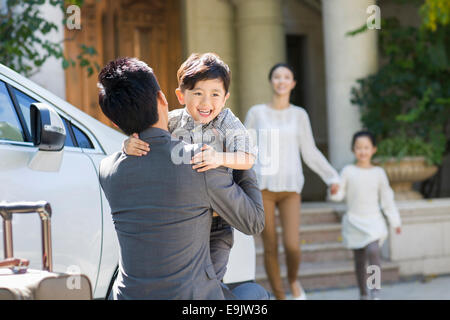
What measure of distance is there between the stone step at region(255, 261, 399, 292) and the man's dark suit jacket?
4.24m

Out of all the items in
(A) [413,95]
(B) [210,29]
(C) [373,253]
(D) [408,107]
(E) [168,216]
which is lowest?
(C) [373,253]

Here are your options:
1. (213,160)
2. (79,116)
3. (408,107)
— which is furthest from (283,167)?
(408,107)

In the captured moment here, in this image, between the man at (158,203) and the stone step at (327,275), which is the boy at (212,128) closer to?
the man at (158,203)

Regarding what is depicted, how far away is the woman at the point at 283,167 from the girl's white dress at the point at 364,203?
1.47 feet

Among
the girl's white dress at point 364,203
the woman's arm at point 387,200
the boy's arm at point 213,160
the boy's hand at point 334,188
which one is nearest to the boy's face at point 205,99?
the boy's arm at point 213,160

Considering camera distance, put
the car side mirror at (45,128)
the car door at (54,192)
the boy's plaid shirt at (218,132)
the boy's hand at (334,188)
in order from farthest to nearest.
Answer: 1. the boy's hand at (334,188)
2. the car door at (54,192)
3. the car side mirror at (45,128)
4. the boy's plaid shirt at (218,132)

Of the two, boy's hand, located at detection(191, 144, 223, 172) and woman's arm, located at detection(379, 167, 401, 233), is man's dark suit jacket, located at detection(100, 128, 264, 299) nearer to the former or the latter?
boy's hand, located at detection(191, 144, 223, 172)

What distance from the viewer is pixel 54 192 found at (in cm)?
285

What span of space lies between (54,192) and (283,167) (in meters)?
2.36

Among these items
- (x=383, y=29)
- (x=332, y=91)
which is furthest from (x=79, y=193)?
(x=383, y=29)

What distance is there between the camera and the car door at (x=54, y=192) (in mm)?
2746

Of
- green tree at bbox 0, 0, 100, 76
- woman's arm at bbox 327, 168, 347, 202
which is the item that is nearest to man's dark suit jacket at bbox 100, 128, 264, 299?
woman's arm at bbox 327, 168, 347, 202

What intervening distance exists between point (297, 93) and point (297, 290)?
5.85 meters

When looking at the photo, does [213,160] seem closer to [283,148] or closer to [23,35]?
[283,148]
